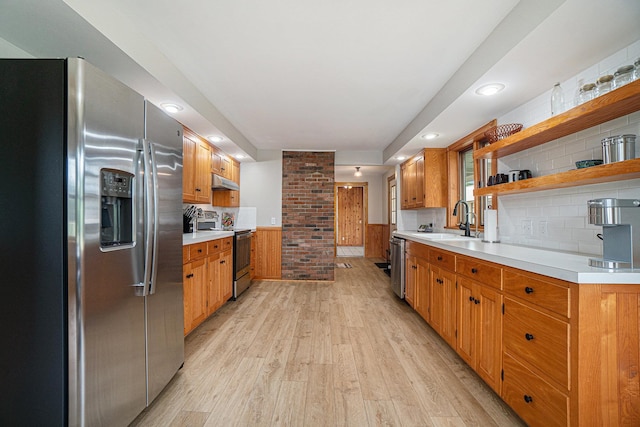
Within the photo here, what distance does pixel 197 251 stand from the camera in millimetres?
2836

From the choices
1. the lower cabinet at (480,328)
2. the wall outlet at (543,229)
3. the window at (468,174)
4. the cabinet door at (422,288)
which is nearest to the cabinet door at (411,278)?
the cabinet door at (422,288)

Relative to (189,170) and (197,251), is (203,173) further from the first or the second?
(197,251)

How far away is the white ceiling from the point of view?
153cm

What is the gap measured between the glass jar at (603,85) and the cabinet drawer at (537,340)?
1.27 metres

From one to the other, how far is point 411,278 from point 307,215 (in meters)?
2.36

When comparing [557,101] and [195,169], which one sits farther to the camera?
[195,169]

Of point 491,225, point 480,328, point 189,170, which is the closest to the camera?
point 480,328

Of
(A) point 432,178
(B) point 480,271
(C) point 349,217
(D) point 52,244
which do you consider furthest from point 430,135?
(C) point 349,217

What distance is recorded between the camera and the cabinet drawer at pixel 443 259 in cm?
238

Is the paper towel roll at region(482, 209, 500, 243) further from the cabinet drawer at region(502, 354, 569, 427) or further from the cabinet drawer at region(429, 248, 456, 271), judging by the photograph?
the cabinet drawer at region(502, 354, 569, 427)

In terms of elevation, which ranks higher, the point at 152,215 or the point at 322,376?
the point at 152,215

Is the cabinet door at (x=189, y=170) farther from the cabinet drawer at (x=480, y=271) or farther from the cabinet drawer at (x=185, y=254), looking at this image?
the cabinet drawer at (x=480, y=271)

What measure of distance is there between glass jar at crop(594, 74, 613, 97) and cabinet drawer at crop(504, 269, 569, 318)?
1.12m

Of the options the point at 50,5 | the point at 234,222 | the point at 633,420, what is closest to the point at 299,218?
the point at 234,222
